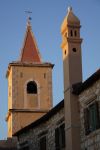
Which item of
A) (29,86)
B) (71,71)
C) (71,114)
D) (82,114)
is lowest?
(82,114)

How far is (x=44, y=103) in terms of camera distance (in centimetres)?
4506

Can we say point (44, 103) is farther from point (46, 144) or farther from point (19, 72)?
point (46, 144)

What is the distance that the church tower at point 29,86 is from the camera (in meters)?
44.2

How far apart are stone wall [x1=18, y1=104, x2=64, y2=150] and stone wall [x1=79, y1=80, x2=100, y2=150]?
2842mm

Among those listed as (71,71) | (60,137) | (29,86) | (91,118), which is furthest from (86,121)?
(29,86)

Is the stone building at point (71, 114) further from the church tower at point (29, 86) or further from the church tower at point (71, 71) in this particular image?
the church tower at point (29, 86)

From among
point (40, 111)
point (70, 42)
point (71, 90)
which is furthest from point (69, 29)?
point (40, 111)

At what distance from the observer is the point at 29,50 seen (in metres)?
46.8

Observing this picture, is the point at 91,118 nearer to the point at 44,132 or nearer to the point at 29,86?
the point at 44,132

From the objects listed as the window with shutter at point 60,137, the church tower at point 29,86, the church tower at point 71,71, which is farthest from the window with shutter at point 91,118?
the church tower at point 29,86

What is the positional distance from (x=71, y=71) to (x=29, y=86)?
21.1 metres

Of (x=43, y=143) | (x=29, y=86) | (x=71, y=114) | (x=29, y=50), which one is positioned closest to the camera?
(x=71, y=114)

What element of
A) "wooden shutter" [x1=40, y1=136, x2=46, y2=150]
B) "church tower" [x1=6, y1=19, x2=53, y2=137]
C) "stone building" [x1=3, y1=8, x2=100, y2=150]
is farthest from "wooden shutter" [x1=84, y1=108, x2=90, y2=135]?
"church tower" [x1=6, y1=19, x2=53, y2=137]

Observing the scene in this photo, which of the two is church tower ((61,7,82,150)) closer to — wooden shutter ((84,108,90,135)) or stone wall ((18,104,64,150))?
wooden shutter ((84,108,90,135))
